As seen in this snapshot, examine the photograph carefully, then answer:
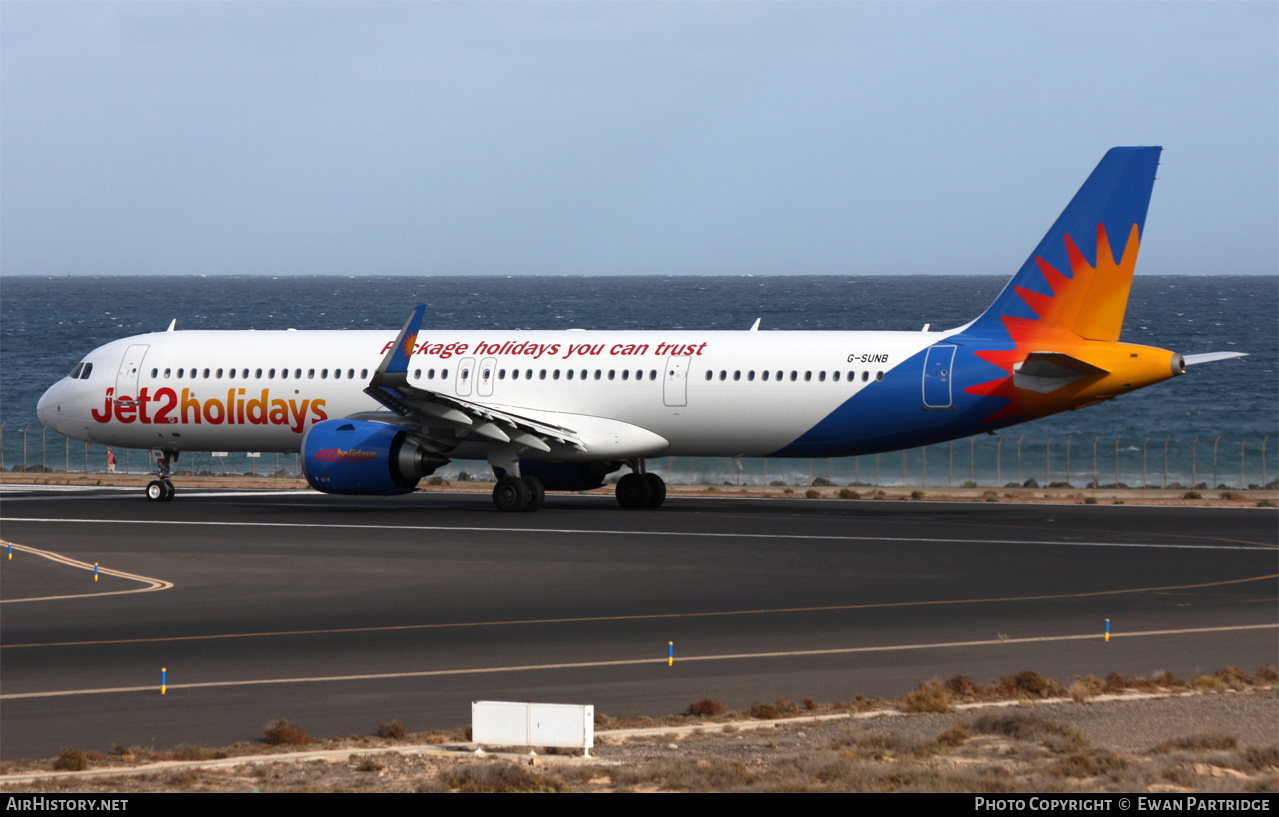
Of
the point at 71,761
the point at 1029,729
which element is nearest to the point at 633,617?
the point at 1029,729

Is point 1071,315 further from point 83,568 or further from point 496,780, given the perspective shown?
point 496,780

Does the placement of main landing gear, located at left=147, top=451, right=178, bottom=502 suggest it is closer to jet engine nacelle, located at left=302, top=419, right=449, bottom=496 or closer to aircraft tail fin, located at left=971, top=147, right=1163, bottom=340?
jet engine nacelle, located at left=302, top=419, right=449, bottom=496

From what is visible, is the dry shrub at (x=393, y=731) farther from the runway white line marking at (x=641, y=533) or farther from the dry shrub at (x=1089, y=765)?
the runway white line marking at (x=641, y=533)

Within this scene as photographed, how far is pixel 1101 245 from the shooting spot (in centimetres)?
3212

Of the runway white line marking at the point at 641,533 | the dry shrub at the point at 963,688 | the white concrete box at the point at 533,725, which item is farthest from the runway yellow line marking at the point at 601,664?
the runway white line marking at the point at 641,533

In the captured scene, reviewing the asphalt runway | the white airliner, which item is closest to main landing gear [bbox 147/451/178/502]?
the white airliner

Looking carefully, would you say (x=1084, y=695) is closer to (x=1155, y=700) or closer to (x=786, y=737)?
(x=1155, y=700)

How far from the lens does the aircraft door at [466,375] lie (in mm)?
36906

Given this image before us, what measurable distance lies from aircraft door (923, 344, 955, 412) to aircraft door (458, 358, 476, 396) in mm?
10873

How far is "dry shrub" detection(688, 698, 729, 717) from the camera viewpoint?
50.0ft

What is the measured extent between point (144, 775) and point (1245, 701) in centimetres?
1064

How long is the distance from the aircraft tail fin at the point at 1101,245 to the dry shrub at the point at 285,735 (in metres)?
21.2

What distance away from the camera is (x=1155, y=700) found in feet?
51.9

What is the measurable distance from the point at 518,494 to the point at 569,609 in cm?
1327
